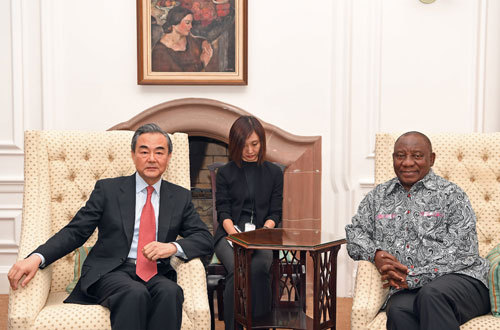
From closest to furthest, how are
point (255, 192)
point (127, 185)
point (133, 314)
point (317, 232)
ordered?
point (133, 314) < point (127, 185) < point (317, 232) < point (255, 192)

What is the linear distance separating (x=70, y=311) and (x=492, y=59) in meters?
3.44

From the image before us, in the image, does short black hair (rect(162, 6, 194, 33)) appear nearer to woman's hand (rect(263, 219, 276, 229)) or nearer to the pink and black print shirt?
woman's hand (rect(263, 219, 276, 229))

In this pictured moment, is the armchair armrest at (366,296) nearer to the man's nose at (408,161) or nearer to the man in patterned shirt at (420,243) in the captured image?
the man in patterned shirt at (420,243)

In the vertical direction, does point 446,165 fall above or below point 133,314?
above

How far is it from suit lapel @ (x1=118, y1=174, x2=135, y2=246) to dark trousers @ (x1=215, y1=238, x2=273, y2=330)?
2.17 ft

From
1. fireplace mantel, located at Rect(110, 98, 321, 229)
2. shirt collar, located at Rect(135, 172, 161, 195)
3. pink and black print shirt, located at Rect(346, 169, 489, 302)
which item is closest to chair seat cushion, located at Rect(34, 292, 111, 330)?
shirt collar, located at Rect(135, 172, 161, 195)

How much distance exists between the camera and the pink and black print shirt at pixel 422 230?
2545 mm

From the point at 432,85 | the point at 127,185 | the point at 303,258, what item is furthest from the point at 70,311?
the point at 432,85

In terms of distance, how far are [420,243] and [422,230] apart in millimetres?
61

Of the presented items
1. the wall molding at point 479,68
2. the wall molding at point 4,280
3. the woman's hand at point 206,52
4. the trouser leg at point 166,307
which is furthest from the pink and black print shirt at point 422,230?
the wall molding at point 4,280

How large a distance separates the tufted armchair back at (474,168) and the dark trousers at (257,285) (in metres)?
0.76

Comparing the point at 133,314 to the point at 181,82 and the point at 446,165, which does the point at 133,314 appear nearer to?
the point at 446,165

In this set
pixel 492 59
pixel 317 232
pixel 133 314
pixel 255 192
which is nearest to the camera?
pixel 133 314

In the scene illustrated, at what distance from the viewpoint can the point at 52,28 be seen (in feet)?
13.8
